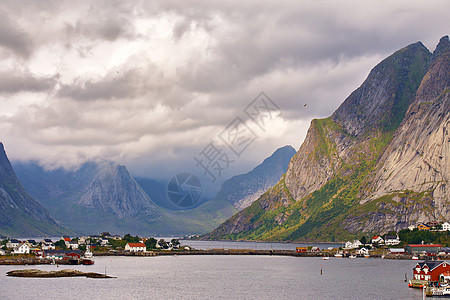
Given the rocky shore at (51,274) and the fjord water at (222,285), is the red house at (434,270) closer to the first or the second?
the fjord water at (222,285)

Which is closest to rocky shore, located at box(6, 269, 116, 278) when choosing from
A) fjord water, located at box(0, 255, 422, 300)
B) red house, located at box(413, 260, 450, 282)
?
fjord water, located at box(0, 255, 422, 300)

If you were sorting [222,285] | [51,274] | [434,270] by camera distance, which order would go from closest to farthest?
1. [434,270]
2. [222,285]
3. [51,274]

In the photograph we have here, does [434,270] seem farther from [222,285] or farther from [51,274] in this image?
[51,274]

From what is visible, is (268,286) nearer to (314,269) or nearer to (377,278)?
(377,278)

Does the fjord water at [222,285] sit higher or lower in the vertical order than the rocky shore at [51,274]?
lower

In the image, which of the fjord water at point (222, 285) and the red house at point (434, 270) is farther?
the red house at point (434, 270)

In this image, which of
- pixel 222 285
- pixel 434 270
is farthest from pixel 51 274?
pixel 434 270

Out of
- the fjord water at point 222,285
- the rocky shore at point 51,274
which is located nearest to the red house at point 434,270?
the fjord water at point 222,285

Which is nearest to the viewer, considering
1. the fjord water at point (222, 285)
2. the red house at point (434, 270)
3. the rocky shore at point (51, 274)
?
the fjord water at point (222, 285)

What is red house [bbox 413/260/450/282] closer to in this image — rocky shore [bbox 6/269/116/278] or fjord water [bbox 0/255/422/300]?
fjord water [bbox 0/255/422/300]

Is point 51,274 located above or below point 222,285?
above

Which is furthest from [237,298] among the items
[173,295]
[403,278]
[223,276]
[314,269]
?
[314,269]

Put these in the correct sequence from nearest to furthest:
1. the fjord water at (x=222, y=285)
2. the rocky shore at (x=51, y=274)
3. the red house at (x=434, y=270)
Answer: the fjord water at (x=222, y=285)
the red house at (x=434, y=270)
the rocky shore at (x=51, y=274)

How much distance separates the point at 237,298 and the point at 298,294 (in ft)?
48.5
